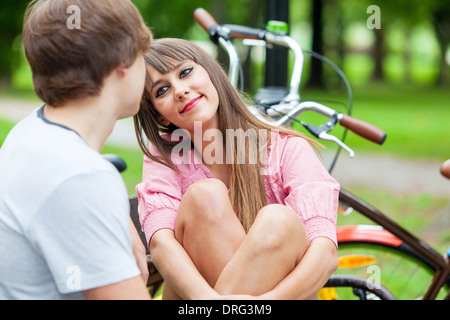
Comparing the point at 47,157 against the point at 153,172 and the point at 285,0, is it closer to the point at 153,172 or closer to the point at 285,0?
the point at 153,172

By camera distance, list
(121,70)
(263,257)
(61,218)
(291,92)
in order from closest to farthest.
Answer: (61,218), (121,70), (263,257), (291,92)

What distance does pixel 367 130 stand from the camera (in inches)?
84.1

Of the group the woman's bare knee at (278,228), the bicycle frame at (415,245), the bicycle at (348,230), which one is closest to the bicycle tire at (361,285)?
the bicycle at (348,230)

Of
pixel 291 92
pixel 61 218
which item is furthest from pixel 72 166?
pixel 291 92

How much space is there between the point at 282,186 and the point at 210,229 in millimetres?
412

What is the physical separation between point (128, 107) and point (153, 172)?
594mm

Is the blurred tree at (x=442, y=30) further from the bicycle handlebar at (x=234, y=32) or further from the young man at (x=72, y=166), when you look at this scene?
the young man at (x=72, y=166)

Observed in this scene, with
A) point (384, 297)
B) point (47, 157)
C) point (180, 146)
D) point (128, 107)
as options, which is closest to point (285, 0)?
point (180, 146)

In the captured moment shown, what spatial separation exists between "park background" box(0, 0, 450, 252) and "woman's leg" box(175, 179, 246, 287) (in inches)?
24.5

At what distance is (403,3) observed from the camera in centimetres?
1723

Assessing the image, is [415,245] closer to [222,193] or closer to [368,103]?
[222,193]

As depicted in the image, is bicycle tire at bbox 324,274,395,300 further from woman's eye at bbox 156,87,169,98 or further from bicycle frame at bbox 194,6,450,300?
woman's eye at bbox 156,87,169,98

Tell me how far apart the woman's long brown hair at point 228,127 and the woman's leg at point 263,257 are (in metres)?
0.28

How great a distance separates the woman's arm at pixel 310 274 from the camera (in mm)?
1743
